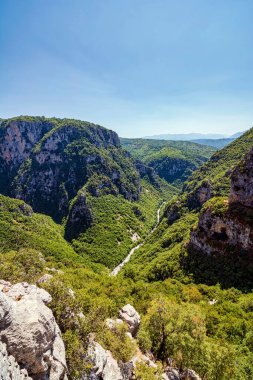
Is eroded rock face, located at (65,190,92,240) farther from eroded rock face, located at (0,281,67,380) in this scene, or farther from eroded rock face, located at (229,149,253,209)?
eroded rock face, located at (0,281,67,380)

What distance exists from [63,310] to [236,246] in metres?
60.2

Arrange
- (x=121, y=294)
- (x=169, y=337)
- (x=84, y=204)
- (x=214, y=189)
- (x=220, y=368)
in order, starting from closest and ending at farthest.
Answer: (x=220, y=368) → (x=169, y=337) → (x=121, y=294) → (x=214, y=189) → (x=84, y=204)

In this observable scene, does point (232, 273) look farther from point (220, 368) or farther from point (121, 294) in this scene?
point (220, 368)

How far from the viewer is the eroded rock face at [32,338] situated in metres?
18.8

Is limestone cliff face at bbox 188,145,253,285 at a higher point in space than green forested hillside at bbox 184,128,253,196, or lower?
lower

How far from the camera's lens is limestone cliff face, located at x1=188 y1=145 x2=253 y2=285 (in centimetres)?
6962

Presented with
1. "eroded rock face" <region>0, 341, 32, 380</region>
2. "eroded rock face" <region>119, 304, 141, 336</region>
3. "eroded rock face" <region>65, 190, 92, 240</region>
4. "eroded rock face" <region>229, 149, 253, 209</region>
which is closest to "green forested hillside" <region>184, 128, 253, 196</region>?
"eroded rock face" <region>229, 149, 253, 209</region>

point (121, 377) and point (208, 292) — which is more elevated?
point (121, 377)

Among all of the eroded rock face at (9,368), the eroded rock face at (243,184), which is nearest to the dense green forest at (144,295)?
the eroded rock face at (243,184)

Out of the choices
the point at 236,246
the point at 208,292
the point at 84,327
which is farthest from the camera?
the point at 236,246

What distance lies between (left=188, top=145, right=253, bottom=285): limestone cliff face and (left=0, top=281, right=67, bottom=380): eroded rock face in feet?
193

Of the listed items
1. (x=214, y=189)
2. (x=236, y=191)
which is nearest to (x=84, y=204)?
(x=214, y=189)

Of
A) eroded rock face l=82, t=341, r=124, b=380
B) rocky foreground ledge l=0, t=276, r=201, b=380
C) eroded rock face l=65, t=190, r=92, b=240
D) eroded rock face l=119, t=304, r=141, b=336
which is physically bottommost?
eroded rock face l=65, t=190, r=92, b=240

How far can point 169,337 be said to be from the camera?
34969mm
